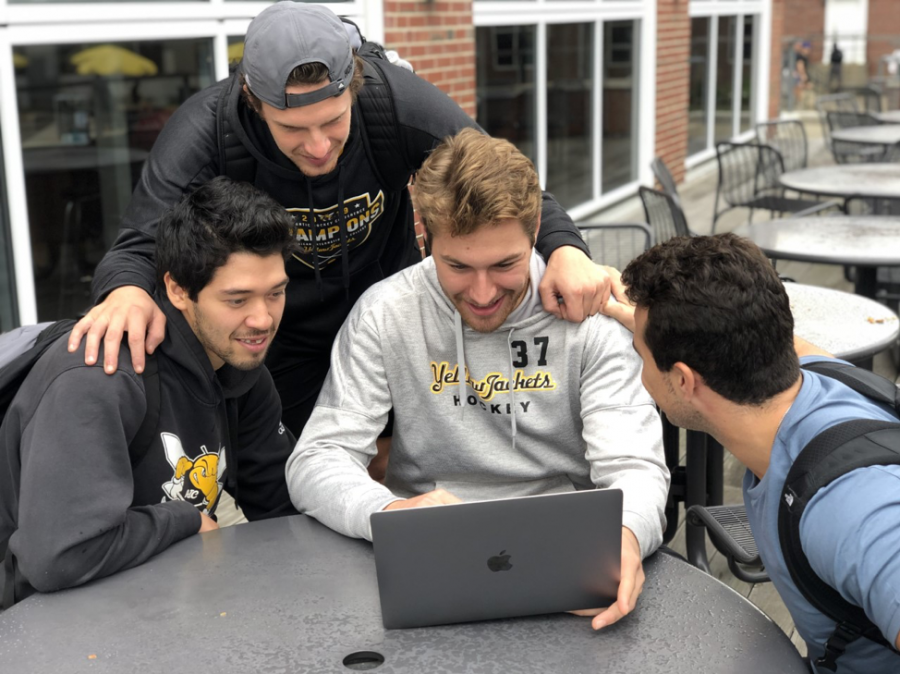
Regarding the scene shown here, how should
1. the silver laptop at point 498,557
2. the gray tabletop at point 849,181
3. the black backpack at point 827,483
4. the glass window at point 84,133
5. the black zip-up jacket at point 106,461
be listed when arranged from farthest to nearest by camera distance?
the gray tabletop at point 849,181, the glass window at point 84,133, the black zip-up jacket at point 106,461, the silver laptop at point 498,557, the black backpack at point 827,483

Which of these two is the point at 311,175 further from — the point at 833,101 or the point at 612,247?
the point at 833,101

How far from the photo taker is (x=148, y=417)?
1.93 meters

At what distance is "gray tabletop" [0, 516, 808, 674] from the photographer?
4.89 ft

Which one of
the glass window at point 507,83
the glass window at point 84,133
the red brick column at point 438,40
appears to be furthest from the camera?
the glass window at point 507,83

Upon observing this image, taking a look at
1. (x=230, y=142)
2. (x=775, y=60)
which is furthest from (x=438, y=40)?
(x=775, y=60)

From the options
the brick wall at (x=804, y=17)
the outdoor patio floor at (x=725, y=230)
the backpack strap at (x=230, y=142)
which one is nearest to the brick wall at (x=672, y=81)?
the outdoor patio floor at (x=725, y=230)

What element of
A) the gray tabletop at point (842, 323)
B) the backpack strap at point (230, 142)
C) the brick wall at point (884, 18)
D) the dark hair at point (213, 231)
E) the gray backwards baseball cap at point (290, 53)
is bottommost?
A: the gray tabletop at point (842, 323)

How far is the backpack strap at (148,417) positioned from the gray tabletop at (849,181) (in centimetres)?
475

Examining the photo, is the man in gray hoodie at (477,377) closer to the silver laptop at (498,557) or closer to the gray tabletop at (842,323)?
the silver laptop at (498,557)

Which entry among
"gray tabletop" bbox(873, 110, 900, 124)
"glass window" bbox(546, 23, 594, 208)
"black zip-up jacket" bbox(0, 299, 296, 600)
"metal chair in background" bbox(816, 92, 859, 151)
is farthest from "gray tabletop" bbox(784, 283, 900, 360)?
"metal chair in background" bbox(816, 92, 859, 151)

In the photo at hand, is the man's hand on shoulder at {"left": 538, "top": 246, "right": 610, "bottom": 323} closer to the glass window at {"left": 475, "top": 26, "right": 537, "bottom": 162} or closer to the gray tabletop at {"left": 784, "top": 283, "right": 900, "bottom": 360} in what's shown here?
the gray tabletop at {"left": 784, "top": 283, "right": 900, "bottom": 360}

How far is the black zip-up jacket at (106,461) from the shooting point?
1745mm

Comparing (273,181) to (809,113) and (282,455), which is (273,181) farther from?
(809,113)

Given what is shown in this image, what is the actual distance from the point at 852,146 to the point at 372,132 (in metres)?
8.24
